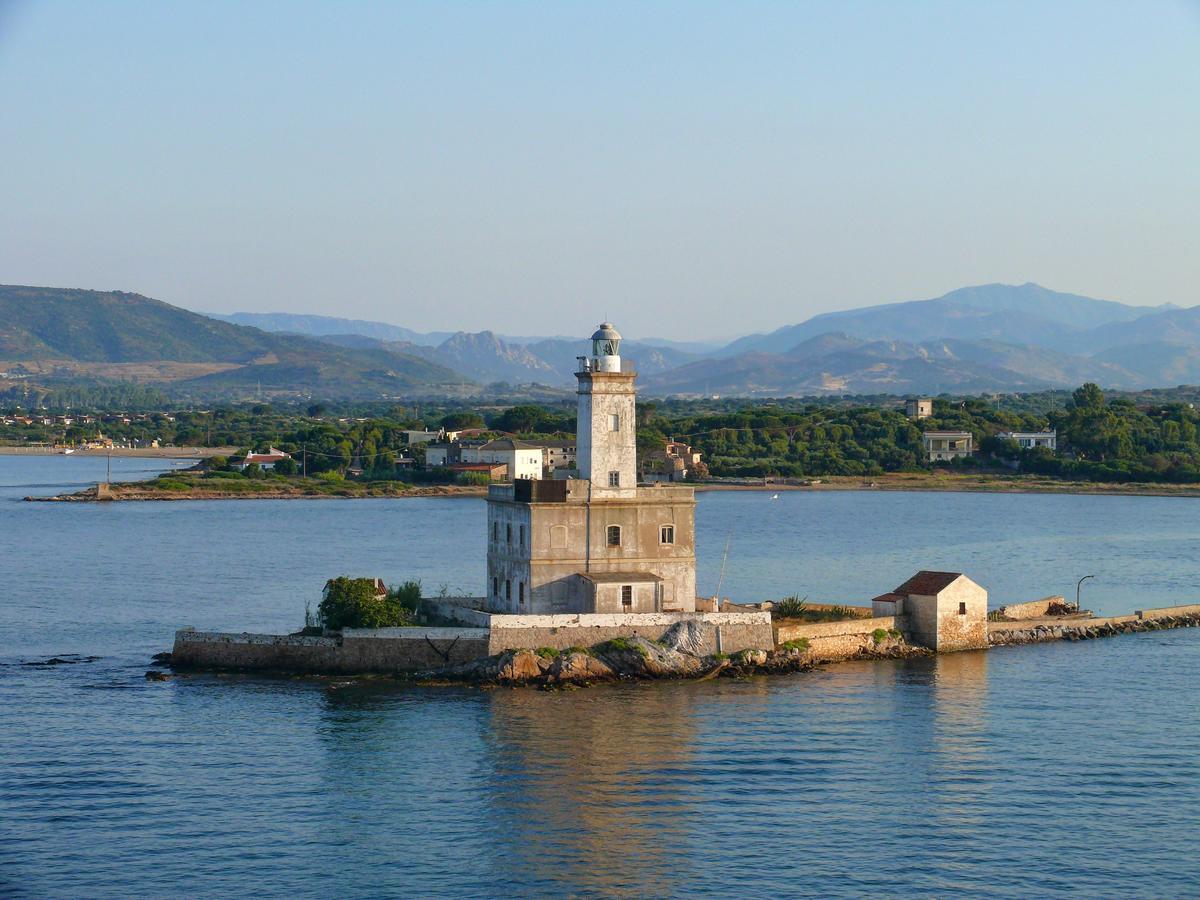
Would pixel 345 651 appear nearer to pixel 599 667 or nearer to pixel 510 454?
pixel 599 667

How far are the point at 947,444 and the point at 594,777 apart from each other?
3297 inches

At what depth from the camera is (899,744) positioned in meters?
27.9

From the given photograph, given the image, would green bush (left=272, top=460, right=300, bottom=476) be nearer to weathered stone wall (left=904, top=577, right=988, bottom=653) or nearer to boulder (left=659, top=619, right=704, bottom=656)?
weathered stone wall (left=904, top=577, right=988, bottom=653)

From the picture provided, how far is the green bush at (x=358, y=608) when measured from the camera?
33281 millimetres

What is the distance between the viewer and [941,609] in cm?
3591

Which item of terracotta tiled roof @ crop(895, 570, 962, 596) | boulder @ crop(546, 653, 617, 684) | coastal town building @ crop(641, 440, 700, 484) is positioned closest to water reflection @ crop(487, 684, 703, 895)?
boulder @ crop(546, 653, 617, 684)

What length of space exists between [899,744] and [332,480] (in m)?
68.5

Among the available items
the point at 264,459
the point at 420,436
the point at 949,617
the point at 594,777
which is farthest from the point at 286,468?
the point at 594,777

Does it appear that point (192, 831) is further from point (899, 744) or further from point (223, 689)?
point (899, 744)

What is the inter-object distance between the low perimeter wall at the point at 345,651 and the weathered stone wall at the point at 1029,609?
14.1 meters

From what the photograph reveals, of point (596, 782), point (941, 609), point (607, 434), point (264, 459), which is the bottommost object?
point (596, 782)

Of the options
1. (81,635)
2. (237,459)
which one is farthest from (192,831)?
(237,459)

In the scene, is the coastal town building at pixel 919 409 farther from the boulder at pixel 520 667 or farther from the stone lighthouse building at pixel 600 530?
the boulder at pixel 520 667

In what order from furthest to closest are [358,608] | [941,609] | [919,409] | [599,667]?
[919,409]
[941,609]
[358,608]
[599,667]
